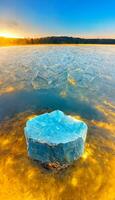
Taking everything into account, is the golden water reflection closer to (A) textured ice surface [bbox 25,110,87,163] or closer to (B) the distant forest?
(A) textured ice surface [bbox 25,110,87,163]

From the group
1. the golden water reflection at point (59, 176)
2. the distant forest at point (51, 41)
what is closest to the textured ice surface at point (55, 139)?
the golden water reflection at point (59, 176)

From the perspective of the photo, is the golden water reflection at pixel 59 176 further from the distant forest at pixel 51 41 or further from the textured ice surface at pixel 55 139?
the distant forest at pixel 51 41

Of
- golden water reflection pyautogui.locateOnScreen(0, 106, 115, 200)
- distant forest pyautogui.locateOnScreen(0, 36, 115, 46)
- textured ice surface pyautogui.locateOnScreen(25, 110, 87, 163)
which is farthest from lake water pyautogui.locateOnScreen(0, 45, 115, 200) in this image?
distant forest pyautogui.locateOnScreen(0, 36, 115, 46)

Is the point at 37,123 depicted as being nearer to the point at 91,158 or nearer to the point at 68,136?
the point at 68,136

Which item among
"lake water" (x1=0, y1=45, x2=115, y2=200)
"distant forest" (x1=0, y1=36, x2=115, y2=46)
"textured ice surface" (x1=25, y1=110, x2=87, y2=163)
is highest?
"textured ice surface" (x1=25, y1=110, x2=87, y2=163)

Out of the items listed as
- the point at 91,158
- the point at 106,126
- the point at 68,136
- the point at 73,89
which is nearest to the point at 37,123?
the point at 68,136

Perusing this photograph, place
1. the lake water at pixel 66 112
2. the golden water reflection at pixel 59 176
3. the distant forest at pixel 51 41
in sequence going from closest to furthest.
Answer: the golden water reflection at pixel 59 176
the lake water at pixel 66 112
the distant forest at pixel 51 41

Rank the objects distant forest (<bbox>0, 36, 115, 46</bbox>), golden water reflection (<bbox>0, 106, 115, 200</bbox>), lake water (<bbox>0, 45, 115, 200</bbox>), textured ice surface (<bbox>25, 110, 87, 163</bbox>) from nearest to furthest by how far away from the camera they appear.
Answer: golden water reflection (<bbox>0, 106, 115, 200</bbox>) → lake water (<bbox>0, 45, 115, 200</bbox>) → textured ice surface (<bbox>25, 110, 87, 163</bbox>) → distant forest (<bbox>0, 36, 115, 46</bbox>)

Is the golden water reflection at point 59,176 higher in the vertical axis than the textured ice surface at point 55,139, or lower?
lower

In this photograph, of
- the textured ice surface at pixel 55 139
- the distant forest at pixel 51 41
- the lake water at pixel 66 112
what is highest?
the textured ice surface at pixel 55 139
